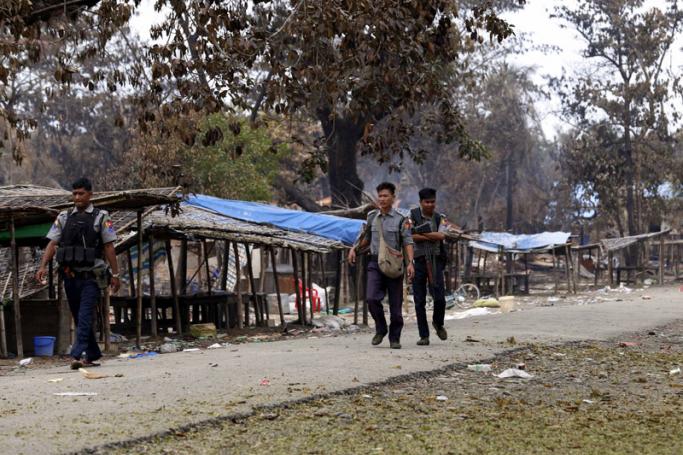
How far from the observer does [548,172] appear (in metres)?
74.8

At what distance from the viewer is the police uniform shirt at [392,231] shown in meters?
10.4

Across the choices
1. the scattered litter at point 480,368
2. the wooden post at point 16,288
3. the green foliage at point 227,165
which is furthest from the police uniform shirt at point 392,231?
the green foliage at point 227,165

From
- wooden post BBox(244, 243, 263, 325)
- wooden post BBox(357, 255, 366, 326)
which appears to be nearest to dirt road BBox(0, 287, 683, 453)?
wooden post BBox(357, 255, 366, 326)

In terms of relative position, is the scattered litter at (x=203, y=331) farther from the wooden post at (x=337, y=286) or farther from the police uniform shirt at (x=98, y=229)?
the police uniform shirt at (x=98, y=229)

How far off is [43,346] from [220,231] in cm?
412

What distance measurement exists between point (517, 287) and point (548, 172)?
37.3m

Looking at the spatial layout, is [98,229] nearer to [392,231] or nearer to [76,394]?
[76,394]

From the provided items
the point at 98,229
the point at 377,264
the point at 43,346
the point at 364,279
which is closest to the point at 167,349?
the point at 43,346

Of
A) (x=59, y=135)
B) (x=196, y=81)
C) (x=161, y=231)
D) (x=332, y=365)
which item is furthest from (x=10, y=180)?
(x=332, y=365)

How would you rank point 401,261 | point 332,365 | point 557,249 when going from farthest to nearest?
point 557,249 → point 401,261 → point 332,365

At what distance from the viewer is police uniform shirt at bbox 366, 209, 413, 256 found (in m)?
10.4

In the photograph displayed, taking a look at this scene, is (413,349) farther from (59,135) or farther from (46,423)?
(59,135)

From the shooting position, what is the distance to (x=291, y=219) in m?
23.7

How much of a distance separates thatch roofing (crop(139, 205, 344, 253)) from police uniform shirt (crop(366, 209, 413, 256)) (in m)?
5.25
